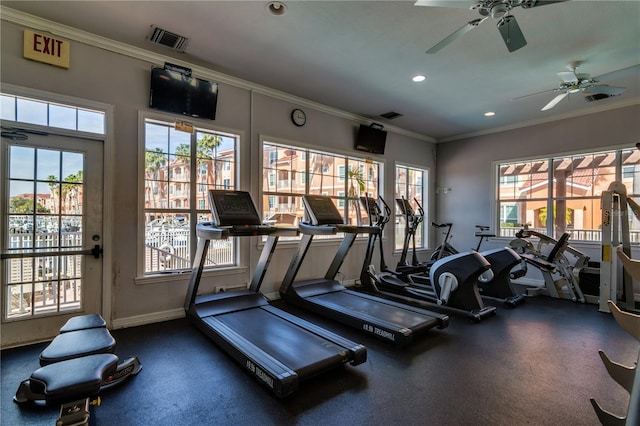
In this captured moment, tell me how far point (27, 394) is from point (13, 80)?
3.02 metres

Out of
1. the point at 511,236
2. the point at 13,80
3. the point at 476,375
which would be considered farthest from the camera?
the point at 511,236

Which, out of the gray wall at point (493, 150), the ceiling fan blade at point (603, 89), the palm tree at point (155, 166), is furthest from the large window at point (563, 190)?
the palm tree at point (155, 166)

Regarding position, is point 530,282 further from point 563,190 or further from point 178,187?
point 178,187

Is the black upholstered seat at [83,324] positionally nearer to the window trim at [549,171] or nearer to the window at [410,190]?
the window at [410,190]

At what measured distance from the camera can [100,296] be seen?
145 inches

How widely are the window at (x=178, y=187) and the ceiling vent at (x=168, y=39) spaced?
3.18ft

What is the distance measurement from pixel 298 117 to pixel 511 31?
11.2 feet

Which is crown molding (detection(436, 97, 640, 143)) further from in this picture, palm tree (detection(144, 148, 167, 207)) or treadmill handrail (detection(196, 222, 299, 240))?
palm tree (detection(144, 148, 167, 207))

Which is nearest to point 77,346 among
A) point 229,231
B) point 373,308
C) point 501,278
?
point 229,231

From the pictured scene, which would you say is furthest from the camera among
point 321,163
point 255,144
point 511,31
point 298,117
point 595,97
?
point 321,163

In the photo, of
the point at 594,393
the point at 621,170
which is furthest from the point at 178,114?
the point at 621,170

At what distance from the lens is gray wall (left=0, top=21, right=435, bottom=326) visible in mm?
3391

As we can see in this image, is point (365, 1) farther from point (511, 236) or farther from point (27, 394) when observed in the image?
point (511, 236)

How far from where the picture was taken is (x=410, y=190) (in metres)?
7.76
